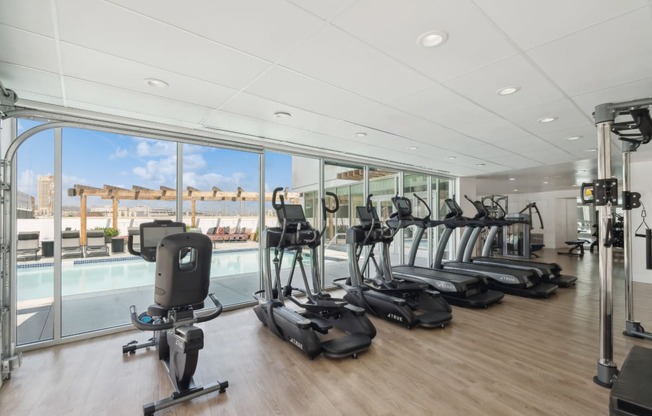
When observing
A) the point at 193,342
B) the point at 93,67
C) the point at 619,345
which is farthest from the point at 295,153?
the point at 619,345

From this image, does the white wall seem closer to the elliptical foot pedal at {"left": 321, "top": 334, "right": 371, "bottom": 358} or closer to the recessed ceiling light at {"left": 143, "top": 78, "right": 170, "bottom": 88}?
the elliptical foot pedal at {"left": 321, "top": 334, "right": 371, "bottom": 358}

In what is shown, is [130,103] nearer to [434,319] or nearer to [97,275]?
[434,319]

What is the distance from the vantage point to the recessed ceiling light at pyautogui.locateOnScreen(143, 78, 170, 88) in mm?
2729

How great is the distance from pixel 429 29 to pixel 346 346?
2897mm

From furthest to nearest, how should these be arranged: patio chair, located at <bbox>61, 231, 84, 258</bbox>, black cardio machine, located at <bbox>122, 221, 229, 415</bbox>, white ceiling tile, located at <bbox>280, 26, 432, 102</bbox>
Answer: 1. patio chair, located at <bbox>61, 231, 84, 258</bbox>
2. black cardio machine, located at <bbox>122, 221, 229, 415</bbox>
3. white ceiling tile, located at <bbox>280, 26, 432, 102</bbox>

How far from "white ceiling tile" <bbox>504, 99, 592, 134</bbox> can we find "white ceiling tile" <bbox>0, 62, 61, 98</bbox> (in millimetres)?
4759

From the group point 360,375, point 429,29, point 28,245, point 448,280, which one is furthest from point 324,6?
point 448,280

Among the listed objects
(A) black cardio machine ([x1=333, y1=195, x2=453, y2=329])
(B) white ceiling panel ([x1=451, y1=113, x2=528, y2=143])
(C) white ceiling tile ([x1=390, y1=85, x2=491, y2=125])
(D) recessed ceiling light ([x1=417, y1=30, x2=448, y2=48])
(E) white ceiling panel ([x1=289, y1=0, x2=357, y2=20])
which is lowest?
(A) black cardio machine ([x1=333, y1=195, x2=453, y2=329])

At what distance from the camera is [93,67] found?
2473 millimetres

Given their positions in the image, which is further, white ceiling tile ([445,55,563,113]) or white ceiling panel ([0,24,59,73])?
white ceiling tile ([445,55,563,113])

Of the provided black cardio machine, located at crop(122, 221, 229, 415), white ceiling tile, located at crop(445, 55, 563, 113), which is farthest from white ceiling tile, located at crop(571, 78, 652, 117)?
black cardio machine, located at crop(122, 221, 229, 415)

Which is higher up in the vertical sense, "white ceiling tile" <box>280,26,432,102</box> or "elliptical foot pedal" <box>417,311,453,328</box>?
"white ceiling tile" <box>280,26,432,102</box>

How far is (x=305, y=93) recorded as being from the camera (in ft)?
9.95

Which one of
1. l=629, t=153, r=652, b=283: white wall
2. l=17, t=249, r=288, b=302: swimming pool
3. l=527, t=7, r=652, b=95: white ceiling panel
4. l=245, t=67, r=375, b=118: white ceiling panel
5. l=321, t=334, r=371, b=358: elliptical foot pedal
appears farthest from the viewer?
l=629, t=153, r=652, b=283: white wall
